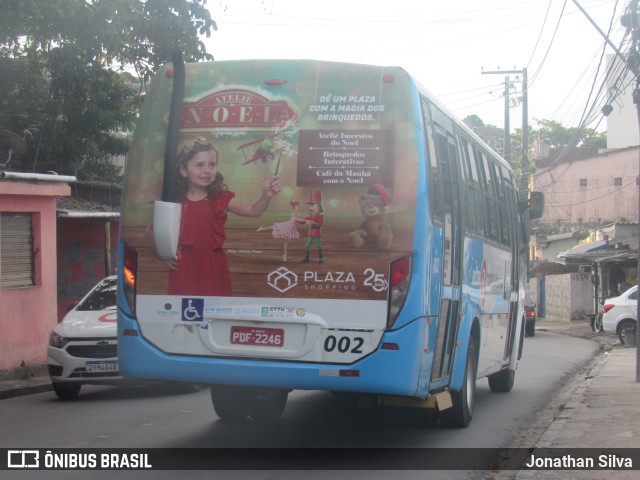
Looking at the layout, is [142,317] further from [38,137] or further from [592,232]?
[592,232]

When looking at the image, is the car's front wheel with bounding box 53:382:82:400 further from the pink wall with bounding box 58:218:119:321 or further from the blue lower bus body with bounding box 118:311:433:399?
the pink wall with bounding box 58:218:119:321

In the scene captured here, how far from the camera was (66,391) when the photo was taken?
1213 centimetres

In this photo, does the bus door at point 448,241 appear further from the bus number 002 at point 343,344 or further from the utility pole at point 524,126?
the utility pole at point 524,126

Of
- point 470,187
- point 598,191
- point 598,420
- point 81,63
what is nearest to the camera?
point 470,187

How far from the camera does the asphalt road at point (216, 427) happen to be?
8375 millimetres

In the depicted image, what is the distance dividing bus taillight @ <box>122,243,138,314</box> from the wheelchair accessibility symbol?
0.48m

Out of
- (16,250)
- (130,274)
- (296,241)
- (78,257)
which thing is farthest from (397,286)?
(78,257)

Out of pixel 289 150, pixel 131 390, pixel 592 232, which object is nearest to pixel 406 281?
pixel 289 150

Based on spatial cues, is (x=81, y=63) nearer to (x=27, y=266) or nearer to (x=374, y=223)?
(x=27, y=266)

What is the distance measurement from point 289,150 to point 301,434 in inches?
132

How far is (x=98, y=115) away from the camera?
20.4 meters

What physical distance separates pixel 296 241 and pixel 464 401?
11.3 feet

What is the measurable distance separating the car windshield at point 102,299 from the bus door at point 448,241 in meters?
6.25

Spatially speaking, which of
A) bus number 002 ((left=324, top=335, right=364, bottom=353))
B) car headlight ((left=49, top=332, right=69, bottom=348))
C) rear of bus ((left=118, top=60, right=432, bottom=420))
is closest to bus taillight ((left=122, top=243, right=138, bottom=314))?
rear of bus ((left=118, top=60, right=432, bottom=420))
